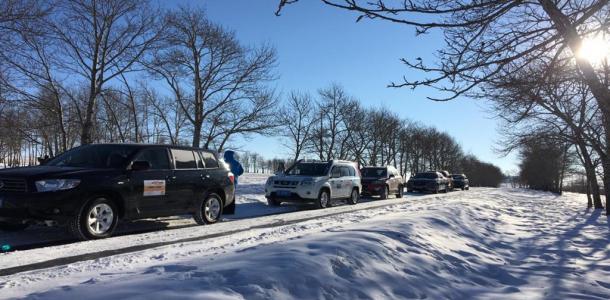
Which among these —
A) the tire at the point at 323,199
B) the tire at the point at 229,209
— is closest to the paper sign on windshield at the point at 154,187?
the tire at the point at 229,209

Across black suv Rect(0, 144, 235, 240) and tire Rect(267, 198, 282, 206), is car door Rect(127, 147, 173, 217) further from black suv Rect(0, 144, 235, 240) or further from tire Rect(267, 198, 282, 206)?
tire Rect(267, 198, 282, 206)

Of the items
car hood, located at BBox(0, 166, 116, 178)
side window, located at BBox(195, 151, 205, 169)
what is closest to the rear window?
side window, located at BBox(195, 151, 205, 169)

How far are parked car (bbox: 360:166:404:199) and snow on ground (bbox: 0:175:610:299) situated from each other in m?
13.7

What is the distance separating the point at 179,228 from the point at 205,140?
18929 mm

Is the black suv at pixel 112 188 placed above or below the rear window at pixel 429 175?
below

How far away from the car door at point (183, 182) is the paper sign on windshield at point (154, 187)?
0.18m

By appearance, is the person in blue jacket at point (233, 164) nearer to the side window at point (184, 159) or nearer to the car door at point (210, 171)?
the car door at point (210, 171)

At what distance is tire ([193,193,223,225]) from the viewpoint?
10359 millimetres

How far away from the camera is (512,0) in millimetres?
4391

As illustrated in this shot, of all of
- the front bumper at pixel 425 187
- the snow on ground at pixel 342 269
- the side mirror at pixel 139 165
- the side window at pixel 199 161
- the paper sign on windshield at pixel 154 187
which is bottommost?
the snow on ground at pixel 342 269

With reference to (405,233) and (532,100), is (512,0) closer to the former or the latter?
(532,100)

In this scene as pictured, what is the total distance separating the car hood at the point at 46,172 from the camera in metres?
7.25

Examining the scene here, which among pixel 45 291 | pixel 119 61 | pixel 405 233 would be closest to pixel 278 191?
pixel 405 233

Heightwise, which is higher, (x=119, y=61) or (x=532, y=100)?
(x=119, y=61)
